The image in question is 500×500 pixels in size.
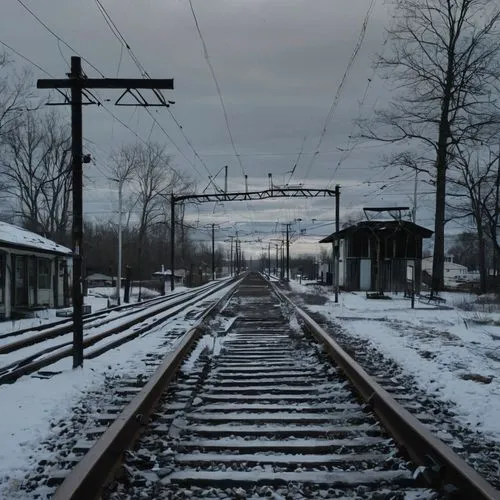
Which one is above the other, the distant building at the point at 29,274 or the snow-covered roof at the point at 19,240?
the snow-covered roof at the point at 19,240

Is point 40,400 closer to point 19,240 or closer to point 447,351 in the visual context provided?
point 447,351

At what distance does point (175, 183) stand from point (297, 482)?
72.0 m

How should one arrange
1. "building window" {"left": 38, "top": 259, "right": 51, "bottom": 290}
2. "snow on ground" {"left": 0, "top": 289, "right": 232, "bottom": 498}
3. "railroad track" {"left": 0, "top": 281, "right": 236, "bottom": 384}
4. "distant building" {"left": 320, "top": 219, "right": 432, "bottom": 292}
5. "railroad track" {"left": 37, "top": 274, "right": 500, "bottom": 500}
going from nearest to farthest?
"railroad track" {"left": 37, "top": 274, "right": 500, "bottom": 500} → "snow on ground" {"left": 0, "top": 289, "right": 232, "bottom": 498} → "railroad track" {"left": 0, "top": 281, "right": 236, "bottom": 384} → "building window" {"left": 38, "top": 259, "right": 51, "bottom": 290} → "distant building" {"left": 320, "top": 219, "right": 432, "bottom": 292}

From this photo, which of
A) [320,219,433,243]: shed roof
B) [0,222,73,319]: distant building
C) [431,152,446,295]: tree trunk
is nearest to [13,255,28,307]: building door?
[0,222,73,319]: distant building

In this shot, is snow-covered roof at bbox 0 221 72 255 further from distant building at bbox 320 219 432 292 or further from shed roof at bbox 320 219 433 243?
distant building at bbox 320 219 432 292

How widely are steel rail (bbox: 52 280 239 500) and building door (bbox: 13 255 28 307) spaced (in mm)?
18189

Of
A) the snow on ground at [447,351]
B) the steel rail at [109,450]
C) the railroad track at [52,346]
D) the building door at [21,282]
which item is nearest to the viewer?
the steel rail at [109,450]

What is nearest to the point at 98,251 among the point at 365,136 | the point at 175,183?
the point at 175,183

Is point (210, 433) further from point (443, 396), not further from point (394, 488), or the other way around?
point (443, 396)

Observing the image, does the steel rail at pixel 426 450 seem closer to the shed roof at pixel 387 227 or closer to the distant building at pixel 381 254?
the shed roof at pixel 387 227

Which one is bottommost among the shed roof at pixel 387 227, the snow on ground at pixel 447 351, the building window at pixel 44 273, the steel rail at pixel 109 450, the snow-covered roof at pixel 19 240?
Answer: the snow on ground at pixel 447 351

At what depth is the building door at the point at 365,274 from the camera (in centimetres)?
4717

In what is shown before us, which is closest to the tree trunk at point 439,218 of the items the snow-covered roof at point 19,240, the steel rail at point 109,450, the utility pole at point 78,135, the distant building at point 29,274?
the distant building at point 29,274

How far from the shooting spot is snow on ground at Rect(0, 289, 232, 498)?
507 cm
